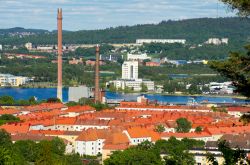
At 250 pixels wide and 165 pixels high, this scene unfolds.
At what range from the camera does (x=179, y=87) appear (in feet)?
127

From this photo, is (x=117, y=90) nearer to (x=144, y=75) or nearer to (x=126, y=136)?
(x=144, y=75)

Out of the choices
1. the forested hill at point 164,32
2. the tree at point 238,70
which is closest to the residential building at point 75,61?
the forested hill at point 164,32

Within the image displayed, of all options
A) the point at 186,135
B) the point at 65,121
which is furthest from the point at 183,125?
the point at 65,121

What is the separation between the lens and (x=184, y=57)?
6009cm

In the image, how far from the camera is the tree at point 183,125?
62.3ft

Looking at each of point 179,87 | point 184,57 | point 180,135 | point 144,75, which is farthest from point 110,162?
point 184,57

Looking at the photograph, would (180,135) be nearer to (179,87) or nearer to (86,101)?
(86,101)

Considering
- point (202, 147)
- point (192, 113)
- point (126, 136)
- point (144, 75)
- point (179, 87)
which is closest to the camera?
point (202, 147)

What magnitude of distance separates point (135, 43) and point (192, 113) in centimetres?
4890

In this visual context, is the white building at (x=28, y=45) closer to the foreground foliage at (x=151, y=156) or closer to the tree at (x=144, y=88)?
the tree at (x=144, y=88)

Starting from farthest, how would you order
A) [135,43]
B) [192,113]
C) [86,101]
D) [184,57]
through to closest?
[135,43] → [184,57] → [86,101] → [192,113]

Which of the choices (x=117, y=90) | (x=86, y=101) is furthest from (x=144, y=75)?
(x=86, y=101)

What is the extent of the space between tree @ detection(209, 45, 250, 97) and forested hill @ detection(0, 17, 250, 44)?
64315mm

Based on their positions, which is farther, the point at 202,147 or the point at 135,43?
the point at 135,43
